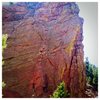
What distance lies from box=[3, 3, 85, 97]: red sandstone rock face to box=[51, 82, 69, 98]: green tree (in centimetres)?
6

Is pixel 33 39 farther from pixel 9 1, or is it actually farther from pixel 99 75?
pixel 99 75

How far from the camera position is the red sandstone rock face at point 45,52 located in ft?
13.6

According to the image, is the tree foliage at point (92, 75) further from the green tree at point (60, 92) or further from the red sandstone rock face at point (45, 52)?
the green tree at point (60, 92)

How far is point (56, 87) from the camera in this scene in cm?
414

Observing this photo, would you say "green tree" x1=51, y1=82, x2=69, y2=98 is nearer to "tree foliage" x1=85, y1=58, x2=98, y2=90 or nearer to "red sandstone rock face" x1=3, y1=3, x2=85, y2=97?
"red sandstone rock face" x1=3, y1=3, x2=85, y2=97

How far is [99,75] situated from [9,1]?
1793 mm

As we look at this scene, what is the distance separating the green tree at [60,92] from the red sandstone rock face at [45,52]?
62 mm

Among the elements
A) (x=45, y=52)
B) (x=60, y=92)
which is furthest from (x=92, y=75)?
(x=45, y=52)

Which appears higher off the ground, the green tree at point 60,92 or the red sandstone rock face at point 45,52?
the red sandstone rock face at point 45,52

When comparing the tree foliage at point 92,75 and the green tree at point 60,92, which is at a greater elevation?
the tree foliage at point 92,75

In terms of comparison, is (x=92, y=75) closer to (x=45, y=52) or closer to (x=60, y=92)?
(x=60, y=92)

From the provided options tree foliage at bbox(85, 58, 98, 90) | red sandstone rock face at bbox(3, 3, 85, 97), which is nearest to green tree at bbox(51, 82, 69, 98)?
red sandstone rock face at bbox(3, 3, 85, 97)

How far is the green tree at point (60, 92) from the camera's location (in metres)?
4.13

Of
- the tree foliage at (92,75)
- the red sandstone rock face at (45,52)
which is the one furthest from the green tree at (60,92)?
the tree foliage at (92,75)
